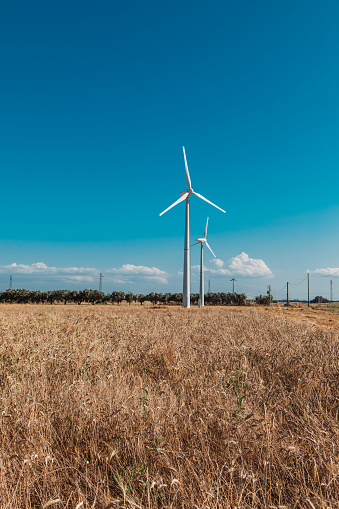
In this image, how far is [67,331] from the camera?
11.2m

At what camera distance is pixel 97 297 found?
327 ft

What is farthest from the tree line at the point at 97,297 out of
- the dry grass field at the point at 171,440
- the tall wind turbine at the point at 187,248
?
the dry grass field at the point at 171,440

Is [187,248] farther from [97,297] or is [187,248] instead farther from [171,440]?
[97,297]

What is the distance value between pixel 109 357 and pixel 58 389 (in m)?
2.11

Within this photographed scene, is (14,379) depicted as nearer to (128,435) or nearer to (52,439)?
(52,439)

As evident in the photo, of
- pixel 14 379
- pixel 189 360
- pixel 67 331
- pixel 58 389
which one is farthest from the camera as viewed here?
pixel 67 331

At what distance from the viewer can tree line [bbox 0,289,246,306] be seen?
302 feet

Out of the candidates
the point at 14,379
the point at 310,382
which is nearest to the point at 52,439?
the point at 14,379

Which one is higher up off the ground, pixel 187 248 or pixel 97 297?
pixel 187 248

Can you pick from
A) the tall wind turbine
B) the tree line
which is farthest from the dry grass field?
the tree line

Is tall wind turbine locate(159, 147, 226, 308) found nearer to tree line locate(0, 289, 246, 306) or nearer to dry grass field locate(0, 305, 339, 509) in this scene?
dry grass field locate(0, 305, 339, 509)

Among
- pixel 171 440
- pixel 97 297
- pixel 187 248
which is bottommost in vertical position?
pixel 97 297

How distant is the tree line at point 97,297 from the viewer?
92125 millimetres

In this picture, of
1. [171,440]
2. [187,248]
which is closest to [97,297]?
[187,248]
